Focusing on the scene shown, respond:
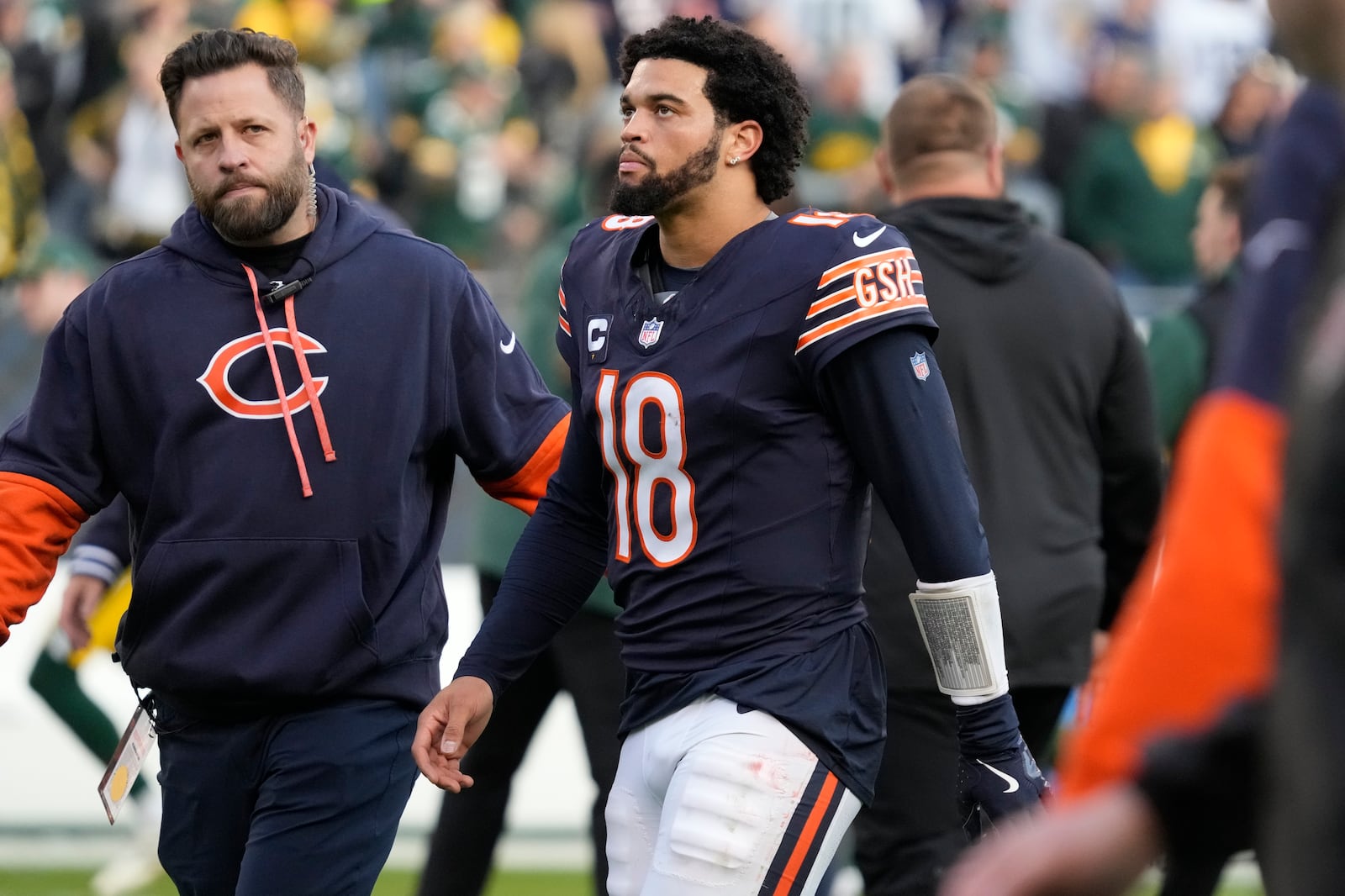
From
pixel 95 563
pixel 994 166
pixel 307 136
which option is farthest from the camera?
pixel 994 166

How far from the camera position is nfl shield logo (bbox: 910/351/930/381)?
3.52m

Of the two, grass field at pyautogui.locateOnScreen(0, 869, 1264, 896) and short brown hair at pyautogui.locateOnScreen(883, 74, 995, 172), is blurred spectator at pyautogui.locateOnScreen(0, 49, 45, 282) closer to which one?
grass field at pyautogui.locateOnScreen(0, 869, 1264, 896)

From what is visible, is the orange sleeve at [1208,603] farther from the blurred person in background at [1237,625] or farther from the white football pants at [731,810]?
the white football pants at [731,810]

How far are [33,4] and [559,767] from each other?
6.31m

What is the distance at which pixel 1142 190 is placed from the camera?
1150 centimetres

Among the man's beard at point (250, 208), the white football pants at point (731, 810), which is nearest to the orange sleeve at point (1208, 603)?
the white football pants at point (731, 810)

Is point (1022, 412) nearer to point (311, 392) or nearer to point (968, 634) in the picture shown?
point (968, 634)

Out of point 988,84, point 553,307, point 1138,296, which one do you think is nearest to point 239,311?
point 553,307

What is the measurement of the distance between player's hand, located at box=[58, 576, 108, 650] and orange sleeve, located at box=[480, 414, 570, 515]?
→ 3.48 ft

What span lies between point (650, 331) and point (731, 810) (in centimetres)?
88

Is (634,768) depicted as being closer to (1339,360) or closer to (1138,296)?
(1339,360)

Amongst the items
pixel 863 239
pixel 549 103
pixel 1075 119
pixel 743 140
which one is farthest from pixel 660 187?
pixel 1075 119

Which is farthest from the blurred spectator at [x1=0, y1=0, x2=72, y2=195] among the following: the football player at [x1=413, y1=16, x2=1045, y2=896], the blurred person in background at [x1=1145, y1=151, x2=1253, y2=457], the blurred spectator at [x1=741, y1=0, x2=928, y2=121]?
the football player at [x1=413, y1=16, x2=1045, y2=896]

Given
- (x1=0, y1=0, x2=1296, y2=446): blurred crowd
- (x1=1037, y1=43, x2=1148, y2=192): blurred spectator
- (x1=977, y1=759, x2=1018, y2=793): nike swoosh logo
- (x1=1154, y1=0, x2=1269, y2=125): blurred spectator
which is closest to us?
(x1=977, y1=759, x2=1018, y2=793): nike swoosh logo
